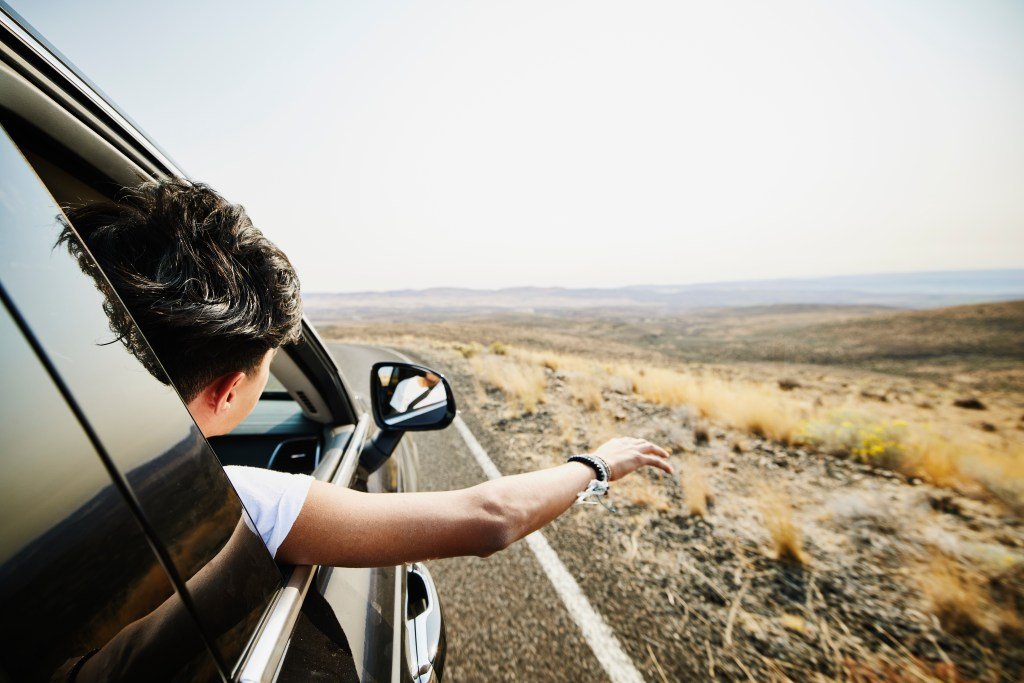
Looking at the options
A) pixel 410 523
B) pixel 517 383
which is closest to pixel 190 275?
pixel 410 523

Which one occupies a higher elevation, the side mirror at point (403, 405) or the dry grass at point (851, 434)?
the side mirror at point (403, 405)

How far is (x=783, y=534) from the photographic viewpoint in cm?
294

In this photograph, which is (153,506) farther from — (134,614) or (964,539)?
(964,539)

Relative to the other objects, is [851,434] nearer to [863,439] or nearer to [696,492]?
[863,439]

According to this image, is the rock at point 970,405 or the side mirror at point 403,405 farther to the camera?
the rock at point 970,405

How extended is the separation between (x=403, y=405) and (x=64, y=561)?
4.80 feet

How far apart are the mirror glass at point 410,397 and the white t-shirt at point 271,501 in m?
0.93

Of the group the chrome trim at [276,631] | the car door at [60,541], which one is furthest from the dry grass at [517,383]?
the car door at [60,541]

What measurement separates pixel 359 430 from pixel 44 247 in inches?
55.9

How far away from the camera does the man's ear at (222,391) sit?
866 mm

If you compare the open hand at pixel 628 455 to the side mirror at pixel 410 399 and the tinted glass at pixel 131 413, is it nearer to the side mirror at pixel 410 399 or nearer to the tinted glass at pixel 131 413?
the side mirror at pixel 410 399


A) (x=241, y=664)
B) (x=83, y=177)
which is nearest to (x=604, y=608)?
(x=241, y=664)

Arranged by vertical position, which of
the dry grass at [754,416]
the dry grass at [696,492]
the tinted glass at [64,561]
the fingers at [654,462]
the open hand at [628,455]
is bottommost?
the dry grass at [754,416]

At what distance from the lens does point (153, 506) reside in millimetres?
530
